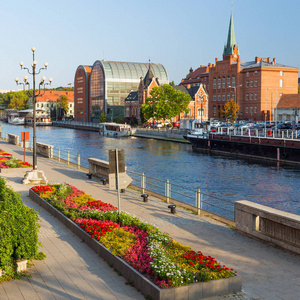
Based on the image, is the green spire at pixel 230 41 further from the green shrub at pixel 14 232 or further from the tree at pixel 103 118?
the green shrub at pixel 14 232

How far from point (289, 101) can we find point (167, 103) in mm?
29423

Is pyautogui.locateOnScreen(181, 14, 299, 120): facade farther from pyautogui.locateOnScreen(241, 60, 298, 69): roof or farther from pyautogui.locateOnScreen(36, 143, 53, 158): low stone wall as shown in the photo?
pyautogui.locateOnScreen(36, 143, 53, 158): low stone wall

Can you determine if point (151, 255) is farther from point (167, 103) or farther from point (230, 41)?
point (230, 41)

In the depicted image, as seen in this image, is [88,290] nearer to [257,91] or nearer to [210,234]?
[210,234]

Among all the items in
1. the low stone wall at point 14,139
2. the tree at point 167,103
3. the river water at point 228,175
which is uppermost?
the tree at point 167,103

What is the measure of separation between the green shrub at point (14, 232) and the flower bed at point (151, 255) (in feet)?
7.09

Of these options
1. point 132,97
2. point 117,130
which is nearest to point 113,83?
point 132,97

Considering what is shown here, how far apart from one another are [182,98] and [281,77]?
104ft

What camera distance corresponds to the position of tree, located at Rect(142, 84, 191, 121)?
102062 millimetres

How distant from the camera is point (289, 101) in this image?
102 metres

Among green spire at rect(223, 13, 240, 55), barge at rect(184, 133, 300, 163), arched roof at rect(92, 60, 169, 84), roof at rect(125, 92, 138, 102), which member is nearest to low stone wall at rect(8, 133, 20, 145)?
barge at rect(184, 133, 300, 163)

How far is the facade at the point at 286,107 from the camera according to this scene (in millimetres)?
99375

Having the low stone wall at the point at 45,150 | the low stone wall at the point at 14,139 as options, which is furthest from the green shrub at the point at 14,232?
the low stone wall at the point at 14,139

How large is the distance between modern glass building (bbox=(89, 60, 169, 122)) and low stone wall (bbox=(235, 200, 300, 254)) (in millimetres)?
135411
